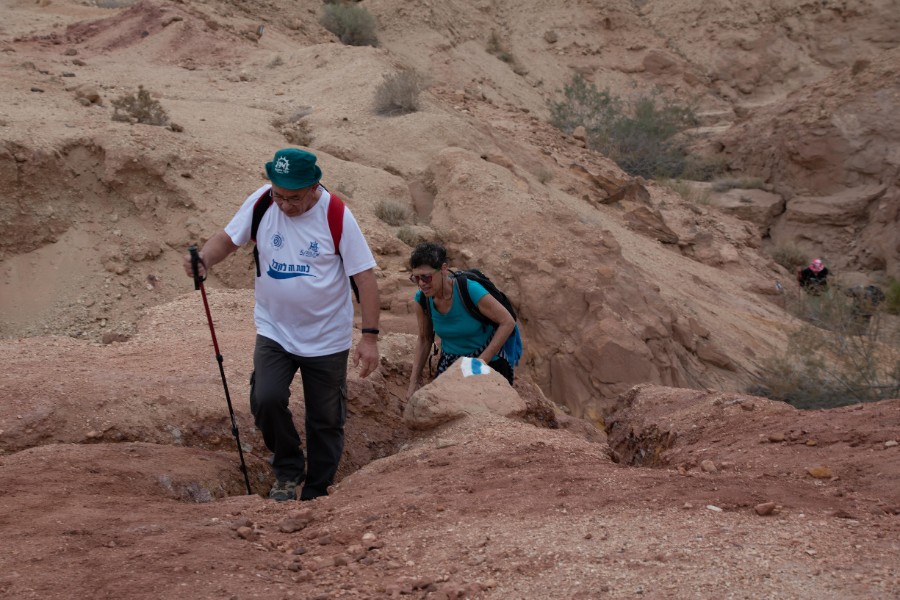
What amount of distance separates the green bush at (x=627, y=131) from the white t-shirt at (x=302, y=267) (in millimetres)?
16783

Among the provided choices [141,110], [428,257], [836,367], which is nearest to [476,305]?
[428,257]

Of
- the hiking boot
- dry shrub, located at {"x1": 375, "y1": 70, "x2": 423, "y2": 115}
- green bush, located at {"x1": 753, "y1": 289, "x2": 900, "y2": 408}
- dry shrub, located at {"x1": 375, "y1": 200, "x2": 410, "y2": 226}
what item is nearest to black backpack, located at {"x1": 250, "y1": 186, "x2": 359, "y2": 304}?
the hiking boot

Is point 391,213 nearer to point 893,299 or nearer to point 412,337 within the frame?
point 412,337

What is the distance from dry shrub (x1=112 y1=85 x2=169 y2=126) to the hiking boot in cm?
687

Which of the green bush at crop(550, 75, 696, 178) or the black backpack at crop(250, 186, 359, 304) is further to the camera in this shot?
the green bush at crop(550, 75, 696, 178)

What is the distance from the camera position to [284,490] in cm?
482

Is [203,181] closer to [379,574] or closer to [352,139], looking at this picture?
[352,139]

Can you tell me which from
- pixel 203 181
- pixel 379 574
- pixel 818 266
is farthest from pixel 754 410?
pixel 818 266

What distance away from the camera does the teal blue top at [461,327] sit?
5812 millimetres

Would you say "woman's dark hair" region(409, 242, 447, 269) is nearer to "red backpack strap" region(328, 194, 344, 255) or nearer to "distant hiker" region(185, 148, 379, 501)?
"distant hiker" region(185, 148, 379, 501)

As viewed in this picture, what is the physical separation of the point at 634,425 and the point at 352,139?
7.51m

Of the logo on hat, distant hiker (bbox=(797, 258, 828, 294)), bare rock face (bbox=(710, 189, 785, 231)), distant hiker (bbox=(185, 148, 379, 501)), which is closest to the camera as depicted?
Answer: the logo on hat

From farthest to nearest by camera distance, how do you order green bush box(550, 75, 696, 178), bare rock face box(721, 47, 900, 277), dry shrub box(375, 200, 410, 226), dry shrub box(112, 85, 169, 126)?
1. green bush box(550, 75, 696, 178)
2. bare rock face box(721, 47, 900, 277)
3. dry shrub box(112, 85, 169, 126)
4. dry shrub box(375, 200, 410, 226)

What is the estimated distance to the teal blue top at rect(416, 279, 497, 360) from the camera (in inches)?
229
